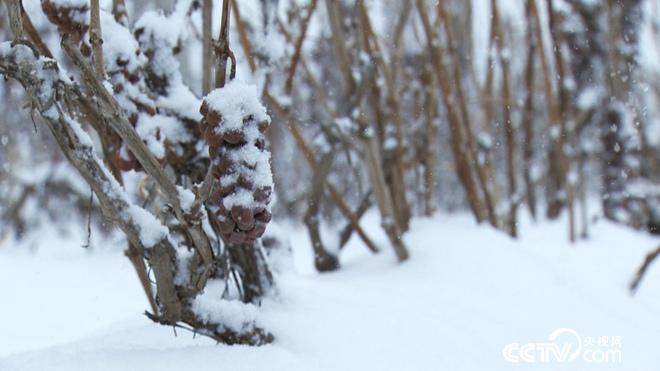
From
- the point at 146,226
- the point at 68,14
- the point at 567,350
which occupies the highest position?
the point at 68,14

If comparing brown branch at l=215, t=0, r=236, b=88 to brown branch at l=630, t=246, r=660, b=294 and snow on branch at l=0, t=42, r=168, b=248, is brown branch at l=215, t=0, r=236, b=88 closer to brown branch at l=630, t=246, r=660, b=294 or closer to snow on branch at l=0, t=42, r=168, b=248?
snow on branch at l=0, t=42, r=168, b=248

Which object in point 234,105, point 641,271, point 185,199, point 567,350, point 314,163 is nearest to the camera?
Answer: point 234,105

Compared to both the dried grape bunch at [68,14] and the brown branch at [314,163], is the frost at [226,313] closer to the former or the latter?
the dried grape bunch at [68,14]

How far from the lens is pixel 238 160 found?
586mm

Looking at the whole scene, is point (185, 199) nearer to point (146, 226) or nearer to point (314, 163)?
point (146, 226)

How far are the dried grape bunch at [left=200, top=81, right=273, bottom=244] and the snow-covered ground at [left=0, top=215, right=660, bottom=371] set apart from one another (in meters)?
0.22

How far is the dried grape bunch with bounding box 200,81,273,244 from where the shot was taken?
58 centimetres

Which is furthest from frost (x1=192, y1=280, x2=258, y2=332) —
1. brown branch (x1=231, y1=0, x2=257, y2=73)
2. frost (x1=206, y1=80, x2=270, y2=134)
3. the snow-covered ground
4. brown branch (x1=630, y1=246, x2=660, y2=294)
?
brown branch (x1=630, y1=246, x2=660, y2=294)

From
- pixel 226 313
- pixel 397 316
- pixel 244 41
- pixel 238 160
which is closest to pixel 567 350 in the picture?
pixel 397 316

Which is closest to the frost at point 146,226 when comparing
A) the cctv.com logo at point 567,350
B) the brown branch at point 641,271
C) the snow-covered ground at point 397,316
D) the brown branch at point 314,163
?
the snow-covered ground at point 397,316

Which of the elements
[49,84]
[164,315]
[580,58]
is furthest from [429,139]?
[580,58]

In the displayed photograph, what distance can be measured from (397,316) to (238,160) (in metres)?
0.43

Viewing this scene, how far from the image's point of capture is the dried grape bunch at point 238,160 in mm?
584

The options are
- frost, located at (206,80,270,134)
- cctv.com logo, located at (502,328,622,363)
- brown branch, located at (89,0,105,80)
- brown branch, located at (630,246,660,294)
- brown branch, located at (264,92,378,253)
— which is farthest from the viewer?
brown branch, located at (264,92,378,253)
